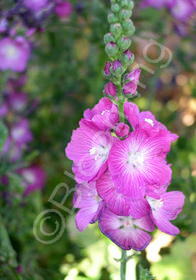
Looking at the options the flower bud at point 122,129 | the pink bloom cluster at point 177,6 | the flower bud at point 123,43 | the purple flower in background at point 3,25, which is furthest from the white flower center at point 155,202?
the pink bloom cluster at point 177,6

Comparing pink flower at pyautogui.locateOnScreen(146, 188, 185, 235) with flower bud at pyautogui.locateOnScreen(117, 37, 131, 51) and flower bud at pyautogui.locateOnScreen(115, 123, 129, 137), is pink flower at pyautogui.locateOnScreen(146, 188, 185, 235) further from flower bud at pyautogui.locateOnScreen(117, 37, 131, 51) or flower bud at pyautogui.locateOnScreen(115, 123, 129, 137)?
flower bud at pyautogui.locateOnScreen(117, 37, 131, 51)

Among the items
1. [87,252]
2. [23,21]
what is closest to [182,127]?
[87,252]

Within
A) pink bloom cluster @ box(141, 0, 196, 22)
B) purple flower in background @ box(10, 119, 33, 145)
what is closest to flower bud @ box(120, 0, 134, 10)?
pink bloom cluster @ box(141, 0, 196, 22)

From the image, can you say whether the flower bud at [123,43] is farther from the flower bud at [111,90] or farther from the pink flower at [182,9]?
the pink flower at [182,9]

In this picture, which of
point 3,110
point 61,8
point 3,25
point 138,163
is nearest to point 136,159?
point 138,163

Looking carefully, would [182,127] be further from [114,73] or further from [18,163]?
[114,73]
